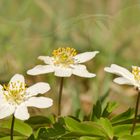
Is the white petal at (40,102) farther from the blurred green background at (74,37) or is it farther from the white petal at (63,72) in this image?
the blurred green background at (74,37)

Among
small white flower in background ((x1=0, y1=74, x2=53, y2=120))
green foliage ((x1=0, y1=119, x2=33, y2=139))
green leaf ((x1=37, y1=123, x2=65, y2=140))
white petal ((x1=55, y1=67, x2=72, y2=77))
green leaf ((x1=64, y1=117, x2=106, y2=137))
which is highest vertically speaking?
white petal ((x1=55, y1=67, x2=72, y2=77))

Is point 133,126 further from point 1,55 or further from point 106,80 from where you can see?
point 1,55

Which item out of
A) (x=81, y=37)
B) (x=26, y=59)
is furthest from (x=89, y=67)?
(x=26, y=59)

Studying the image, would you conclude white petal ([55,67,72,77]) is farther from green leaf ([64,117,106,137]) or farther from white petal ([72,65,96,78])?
green leaf ([64,117,106,137])

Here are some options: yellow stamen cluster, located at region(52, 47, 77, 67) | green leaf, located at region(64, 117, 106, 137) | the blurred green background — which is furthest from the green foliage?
the blurred green background

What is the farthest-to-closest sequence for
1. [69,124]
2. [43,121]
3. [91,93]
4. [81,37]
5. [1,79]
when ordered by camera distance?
[81,37]
[91,93]
[1,79]
[43,121]
[69,124]

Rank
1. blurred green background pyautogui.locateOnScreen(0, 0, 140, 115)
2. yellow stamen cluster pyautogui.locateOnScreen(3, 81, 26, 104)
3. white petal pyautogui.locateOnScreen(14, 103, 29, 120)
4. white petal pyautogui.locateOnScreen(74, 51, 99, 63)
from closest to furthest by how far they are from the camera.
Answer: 1. white petal pyautogui.locateOnScreen(14, 103, 29, 120)
2. yellow stamen cluster pyautogui.locateOnScreen(3, 81, 26, 104)
3. white petal pyautogui.locateOnScreen(74, 51, 99, 63)
4. blurred green background pyautogui.locateOnScreen(0, 0, 140, 115)

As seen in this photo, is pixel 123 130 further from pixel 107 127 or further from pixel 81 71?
pixel 81 71
